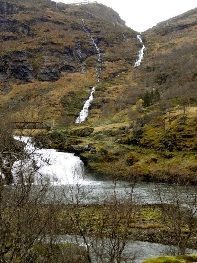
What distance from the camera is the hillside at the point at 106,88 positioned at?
70375mm

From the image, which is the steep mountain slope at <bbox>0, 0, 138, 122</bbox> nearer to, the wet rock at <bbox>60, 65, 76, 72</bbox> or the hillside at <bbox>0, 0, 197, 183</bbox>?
the wet rock at <bbox>60, 65, 76, 72</bbox>

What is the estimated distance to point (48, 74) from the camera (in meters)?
140

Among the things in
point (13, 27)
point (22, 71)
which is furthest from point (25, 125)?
point (13, 27)

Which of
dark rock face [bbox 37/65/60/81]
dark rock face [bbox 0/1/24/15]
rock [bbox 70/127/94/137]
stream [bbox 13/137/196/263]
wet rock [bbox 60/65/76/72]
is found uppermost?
dark rock face [bbox 0/1/24/15]

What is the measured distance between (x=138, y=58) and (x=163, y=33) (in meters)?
38.6

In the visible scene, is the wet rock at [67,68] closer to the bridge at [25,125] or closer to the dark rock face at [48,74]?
the dark rock face at [48,74]

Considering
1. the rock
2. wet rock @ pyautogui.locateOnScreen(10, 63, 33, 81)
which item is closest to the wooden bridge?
the rock

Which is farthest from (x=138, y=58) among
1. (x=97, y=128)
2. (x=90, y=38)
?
(x=97, y=128)

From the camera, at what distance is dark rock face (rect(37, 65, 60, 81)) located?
138 m

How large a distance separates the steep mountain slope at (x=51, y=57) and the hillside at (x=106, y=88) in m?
0.28

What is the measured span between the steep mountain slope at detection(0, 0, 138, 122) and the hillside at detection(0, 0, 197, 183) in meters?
0.28

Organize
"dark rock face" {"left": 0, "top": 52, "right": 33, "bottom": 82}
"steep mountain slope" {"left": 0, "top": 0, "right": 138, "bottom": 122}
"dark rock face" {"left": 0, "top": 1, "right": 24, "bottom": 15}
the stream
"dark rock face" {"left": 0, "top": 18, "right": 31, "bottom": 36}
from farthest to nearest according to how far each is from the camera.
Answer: "dark rock face" {"left": 0, "top": 1, "right": 24, "bottom": 15}, "dark rock face" {"left": 0, "top": 18, "right": 31, "bottom": 36}, "dark rock face" {"left": 0, "top": 52, "right": 33, "bottom": 82}, "steep mountain slope" {"left": 0, "top": 0, "right": 138, "bottom": 122}, the stream

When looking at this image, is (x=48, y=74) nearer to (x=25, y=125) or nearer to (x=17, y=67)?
(x=17, y=67)

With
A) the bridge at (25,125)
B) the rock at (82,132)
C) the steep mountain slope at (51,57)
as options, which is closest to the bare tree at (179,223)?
the bridge at (25,125)
